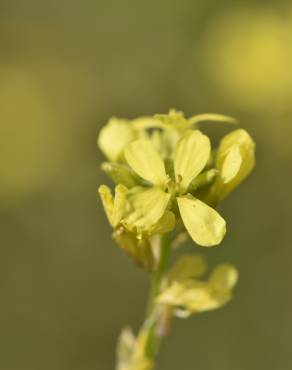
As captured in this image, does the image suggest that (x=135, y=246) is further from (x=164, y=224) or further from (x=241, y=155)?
(x=241, y=155)

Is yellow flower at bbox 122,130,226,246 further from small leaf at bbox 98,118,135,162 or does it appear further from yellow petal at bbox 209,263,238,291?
yellow petal at bbox 209,263,238,291

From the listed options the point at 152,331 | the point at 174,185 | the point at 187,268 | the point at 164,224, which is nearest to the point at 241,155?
the point at 174,185

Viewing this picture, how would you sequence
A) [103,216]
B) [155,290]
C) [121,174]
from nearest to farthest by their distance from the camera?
[121,174] < [155,290] < [103,216]

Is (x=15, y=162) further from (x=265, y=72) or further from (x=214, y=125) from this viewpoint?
(x=265, y=72)

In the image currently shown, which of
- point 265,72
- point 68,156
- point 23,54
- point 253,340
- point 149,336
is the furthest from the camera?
point 23,54

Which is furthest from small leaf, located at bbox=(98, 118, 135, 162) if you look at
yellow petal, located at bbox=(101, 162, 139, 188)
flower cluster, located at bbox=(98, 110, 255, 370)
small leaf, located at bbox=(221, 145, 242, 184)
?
small leaf, located at bbox=(221, 145, 242, 184)

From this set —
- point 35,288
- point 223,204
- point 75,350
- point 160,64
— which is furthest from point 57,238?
point 160,64

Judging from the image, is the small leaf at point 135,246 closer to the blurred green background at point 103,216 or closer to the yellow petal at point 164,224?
the yellow petal at point 164,224
